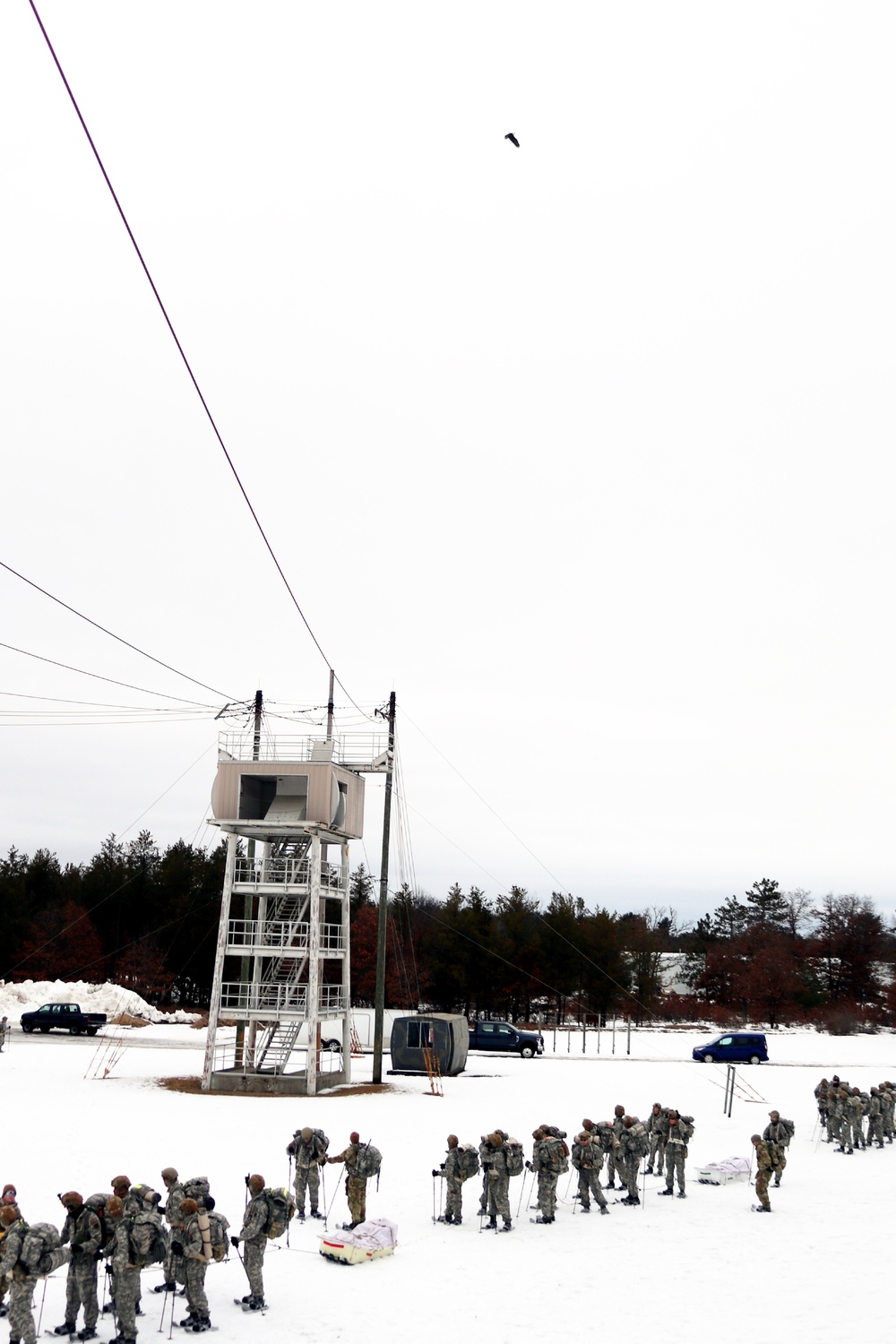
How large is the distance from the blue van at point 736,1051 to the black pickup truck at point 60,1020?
28.5 meters

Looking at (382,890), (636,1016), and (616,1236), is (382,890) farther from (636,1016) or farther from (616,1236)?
(636,1016)

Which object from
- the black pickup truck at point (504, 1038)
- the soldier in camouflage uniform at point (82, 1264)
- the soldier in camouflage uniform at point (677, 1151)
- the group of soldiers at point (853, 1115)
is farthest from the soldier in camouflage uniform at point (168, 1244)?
the black pickup truck at point (504, 1038)

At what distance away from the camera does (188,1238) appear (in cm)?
1298

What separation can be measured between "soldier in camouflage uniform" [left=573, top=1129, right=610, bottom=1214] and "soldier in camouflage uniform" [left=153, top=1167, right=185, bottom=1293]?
25.8 ft

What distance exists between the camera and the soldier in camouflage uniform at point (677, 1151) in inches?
840

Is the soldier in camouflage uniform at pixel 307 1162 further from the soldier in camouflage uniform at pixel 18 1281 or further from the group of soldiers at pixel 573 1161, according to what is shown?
the soldier in camouflage uniform at pixel 18 1281

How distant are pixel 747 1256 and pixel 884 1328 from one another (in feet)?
11.3

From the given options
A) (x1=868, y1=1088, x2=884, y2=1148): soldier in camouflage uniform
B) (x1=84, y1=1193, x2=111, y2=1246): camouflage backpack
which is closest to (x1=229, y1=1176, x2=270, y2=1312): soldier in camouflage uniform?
(x1=84, y1=1193, x2=111, y2=1246): camouflage backpack

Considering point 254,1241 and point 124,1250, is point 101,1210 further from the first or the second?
point 254,1241

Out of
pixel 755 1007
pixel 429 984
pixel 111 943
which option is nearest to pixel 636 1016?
pixel 755 1007

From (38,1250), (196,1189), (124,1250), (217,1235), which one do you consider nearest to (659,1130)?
(196,1189)

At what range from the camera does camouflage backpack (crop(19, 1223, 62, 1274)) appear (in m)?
11.6

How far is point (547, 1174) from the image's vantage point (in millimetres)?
18734

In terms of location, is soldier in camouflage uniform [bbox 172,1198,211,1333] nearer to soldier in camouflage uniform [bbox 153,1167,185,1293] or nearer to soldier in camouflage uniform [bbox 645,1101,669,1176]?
soldier in camouflage uniform [bbox 153,1167,185,1293]
